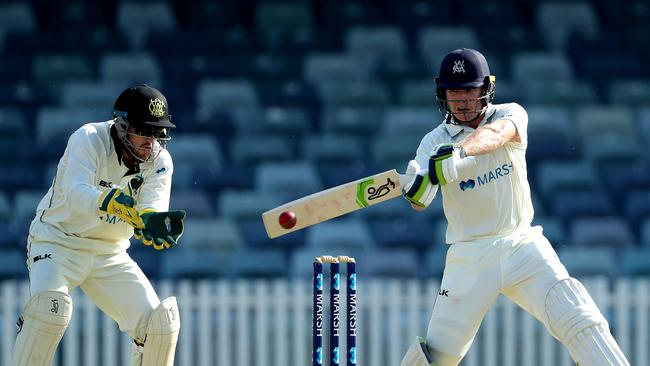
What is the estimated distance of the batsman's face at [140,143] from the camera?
5023 millimetres

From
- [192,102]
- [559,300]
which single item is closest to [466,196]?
[559,300]

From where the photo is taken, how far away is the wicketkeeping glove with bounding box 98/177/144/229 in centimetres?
475

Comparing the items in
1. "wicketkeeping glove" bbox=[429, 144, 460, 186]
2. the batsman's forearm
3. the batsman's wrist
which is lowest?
"wicketkeeping glove" bbox=[429, 144, 460, 186]

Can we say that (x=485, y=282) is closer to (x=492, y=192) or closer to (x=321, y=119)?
(x=492, y=192)

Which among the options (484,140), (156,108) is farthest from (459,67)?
(156,108)

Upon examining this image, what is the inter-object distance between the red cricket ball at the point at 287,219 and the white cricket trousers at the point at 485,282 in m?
0.62

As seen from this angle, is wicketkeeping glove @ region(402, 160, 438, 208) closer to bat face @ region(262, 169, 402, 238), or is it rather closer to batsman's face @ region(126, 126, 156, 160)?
bat face @ region(262, 169, 402, 238)

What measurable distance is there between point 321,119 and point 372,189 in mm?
4671

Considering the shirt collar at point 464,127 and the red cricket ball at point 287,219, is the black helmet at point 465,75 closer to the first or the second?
the shirt collar at point 464,127

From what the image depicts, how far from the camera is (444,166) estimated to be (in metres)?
4.51

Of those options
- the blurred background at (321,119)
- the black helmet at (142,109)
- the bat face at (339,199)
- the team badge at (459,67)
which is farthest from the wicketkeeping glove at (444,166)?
the blurred background at (321,119)

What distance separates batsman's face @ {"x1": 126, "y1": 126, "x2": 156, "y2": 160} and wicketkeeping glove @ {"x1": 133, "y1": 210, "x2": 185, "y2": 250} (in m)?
0.35

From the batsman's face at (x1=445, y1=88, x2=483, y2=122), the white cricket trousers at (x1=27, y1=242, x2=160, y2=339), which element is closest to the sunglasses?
the white cricket trousers at (x1=27, y1=242, x2=160, y2=339)

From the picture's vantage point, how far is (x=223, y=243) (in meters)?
8.21
